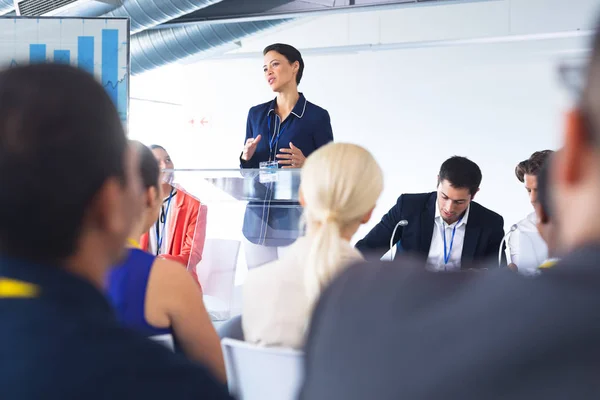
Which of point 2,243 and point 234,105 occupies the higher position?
point 234,105

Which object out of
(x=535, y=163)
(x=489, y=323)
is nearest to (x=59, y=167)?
(x=489, y=323)

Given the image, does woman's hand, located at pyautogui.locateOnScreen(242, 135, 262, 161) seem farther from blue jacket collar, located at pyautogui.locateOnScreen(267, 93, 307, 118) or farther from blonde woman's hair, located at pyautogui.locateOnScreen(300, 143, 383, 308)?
blonde woman's hair, located at pyautogui.locateOnScreen(300, 143, 383, 308)

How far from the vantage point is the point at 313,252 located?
5.29 ft

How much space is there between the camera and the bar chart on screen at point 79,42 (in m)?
3.50

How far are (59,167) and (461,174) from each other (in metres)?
2.94

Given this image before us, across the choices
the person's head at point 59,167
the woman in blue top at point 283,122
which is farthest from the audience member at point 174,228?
the person's head at point 59,167

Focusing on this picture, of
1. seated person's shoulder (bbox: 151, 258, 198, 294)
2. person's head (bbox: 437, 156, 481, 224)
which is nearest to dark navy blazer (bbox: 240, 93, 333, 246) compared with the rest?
person's head (bbox: 437, 156, 481, 224)

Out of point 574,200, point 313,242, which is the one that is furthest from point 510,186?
point 574,200

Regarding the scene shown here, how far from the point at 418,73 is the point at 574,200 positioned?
7.92 m

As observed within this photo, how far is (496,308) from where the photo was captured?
490 mm

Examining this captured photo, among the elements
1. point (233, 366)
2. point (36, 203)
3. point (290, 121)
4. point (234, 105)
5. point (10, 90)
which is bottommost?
point (233, 366)

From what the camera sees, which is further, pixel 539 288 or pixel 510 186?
pixel 510 186

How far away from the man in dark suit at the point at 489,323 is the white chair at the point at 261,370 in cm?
90

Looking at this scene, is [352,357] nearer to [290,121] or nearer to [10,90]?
[10,90]
